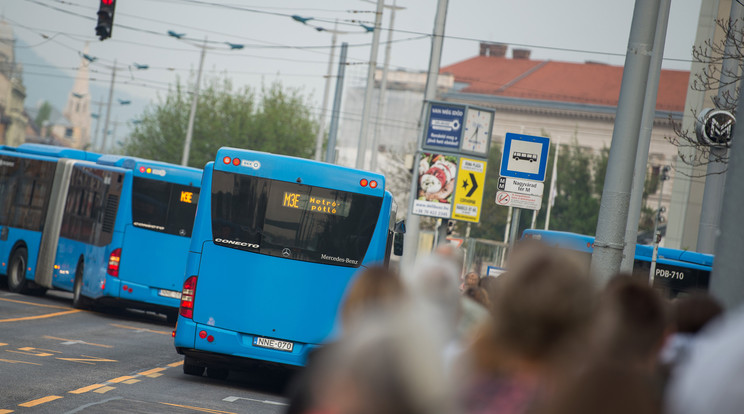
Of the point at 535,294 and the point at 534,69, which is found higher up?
the point at 534,69

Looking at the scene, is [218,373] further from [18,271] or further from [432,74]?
[432,74]

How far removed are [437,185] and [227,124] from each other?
52.5 metres

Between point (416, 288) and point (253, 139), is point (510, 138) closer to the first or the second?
point (416, 288)

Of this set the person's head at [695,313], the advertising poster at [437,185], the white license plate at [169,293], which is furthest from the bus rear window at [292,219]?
the person's head at [695,313]

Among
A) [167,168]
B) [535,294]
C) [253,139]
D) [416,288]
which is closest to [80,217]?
[167,168]

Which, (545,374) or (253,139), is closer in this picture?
(545,374)

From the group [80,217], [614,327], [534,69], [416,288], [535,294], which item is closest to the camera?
[535,294]

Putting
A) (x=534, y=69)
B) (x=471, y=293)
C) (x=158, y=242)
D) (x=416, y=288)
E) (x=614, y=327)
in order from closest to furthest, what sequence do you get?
(x=614, y=327), (x=416, y=288), (x=471, y=293), (x=158, y=242), (x=534, y=69)

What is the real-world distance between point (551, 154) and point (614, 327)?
66.5 meters

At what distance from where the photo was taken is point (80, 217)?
76.7 ft

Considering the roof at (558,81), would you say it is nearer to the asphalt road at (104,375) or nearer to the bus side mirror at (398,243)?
the bus side mirror at (398,243)

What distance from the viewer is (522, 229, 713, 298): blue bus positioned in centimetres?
2489

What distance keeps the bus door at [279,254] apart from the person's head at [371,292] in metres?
10.1

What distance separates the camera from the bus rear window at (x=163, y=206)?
21719mm
